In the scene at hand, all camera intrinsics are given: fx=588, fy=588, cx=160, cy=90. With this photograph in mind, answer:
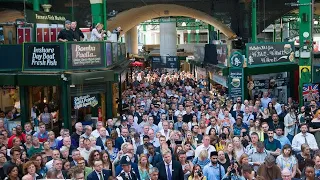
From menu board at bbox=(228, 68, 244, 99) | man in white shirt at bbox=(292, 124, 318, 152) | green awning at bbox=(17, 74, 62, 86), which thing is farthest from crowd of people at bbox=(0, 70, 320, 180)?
menu board at bbox=(228, 68, 244, 99)

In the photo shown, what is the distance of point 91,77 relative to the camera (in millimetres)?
16266

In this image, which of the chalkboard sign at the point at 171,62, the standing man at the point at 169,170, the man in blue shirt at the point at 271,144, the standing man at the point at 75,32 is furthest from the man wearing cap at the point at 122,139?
the chalkboard sign at the point at 171,62

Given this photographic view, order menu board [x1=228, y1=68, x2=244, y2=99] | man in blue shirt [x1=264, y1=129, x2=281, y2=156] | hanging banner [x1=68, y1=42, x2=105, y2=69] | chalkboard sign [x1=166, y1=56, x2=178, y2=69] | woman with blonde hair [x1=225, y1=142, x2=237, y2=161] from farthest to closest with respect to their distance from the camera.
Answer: chalkboard sign [x1=166, y1=56, x2=178, y2=69] < menu board [x1=228, y1=68, x2=244, y2=99] < hanging banner [x1=68, y1=42, x2=105, y2=69] < man in blue shirt [x1=264, y1=129, x2=281, y2=156] < woman with blonde hair [x1=225, y1=142, x2=237, y2=161]

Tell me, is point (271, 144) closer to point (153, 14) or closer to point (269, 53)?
point (269, 53)

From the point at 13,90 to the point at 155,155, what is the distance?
1127 centimetres

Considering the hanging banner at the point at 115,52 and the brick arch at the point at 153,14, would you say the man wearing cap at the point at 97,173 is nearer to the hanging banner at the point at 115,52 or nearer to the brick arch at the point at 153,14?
the hanging banner at the point at 115,52

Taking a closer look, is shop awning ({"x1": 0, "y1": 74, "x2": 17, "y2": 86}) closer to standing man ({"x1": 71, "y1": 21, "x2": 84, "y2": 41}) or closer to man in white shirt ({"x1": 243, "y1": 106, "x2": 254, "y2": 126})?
standing man ({"x1": 71, "y1": 21, "x2": 84, "y2": 41})

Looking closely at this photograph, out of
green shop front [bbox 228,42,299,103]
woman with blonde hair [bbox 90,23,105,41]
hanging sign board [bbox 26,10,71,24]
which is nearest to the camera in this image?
hanging sign board [bbox 26,10,71,24]

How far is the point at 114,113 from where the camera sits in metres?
18.9

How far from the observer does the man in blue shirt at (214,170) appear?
30.4 feet

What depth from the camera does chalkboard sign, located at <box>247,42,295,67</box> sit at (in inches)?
841

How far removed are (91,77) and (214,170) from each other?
25.2ft

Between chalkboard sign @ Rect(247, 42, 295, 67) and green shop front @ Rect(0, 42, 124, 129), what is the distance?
6.30 m

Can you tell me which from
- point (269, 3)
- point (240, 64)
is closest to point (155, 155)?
point (240, 64)
